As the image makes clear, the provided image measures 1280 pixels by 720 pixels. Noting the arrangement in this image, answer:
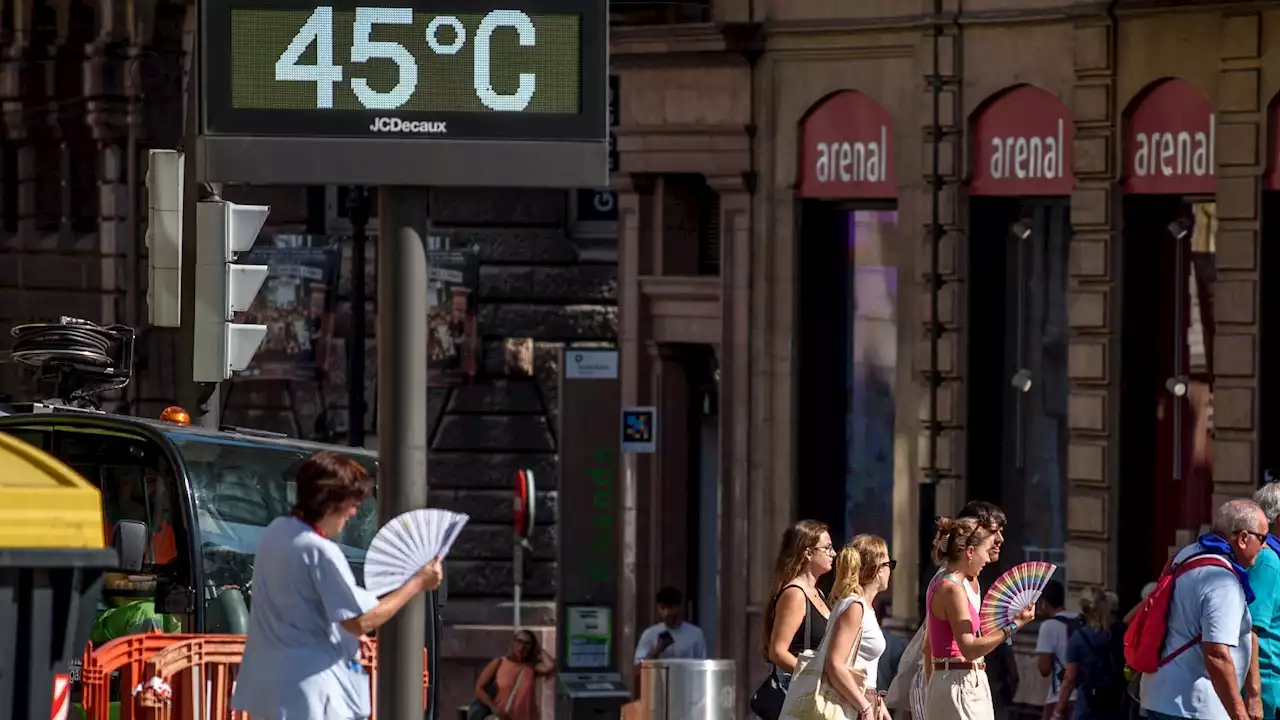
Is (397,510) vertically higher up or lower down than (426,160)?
lower down

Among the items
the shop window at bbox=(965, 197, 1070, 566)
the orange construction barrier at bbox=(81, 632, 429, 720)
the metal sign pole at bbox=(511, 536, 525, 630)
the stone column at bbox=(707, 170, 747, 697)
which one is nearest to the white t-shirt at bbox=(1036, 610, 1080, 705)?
the shop window at bbox=(965, 197, 1070, 566)

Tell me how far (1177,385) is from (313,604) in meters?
13.6

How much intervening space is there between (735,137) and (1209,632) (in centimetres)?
1462

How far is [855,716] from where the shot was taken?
12.7m

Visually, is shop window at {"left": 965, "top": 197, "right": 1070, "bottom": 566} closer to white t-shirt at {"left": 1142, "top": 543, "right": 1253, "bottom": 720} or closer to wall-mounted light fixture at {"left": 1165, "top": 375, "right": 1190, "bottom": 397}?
wall-mounted light fixture at {"left": 1165, "top": 375, "right": 1190, "bottom": 397}

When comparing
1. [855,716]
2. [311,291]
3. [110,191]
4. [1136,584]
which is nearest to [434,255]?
[311,291]

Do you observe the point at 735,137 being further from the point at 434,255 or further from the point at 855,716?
the point at 855,716

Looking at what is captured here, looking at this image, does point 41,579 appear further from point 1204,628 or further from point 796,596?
point 1204,628

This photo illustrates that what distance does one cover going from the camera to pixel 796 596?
1334cm

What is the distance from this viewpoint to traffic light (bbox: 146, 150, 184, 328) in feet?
58.0

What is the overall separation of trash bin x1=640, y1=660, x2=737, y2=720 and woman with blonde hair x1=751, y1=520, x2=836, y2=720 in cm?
131

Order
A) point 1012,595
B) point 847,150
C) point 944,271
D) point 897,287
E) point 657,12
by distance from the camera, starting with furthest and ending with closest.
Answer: point 657,12, point 847,150, point 897,287, point 944,271, point 1012,595

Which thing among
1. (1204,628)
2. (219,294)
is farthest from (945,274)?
(1204,628)

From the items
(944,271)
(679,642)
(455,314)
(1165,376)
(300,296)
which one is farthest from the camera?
(300,296)
